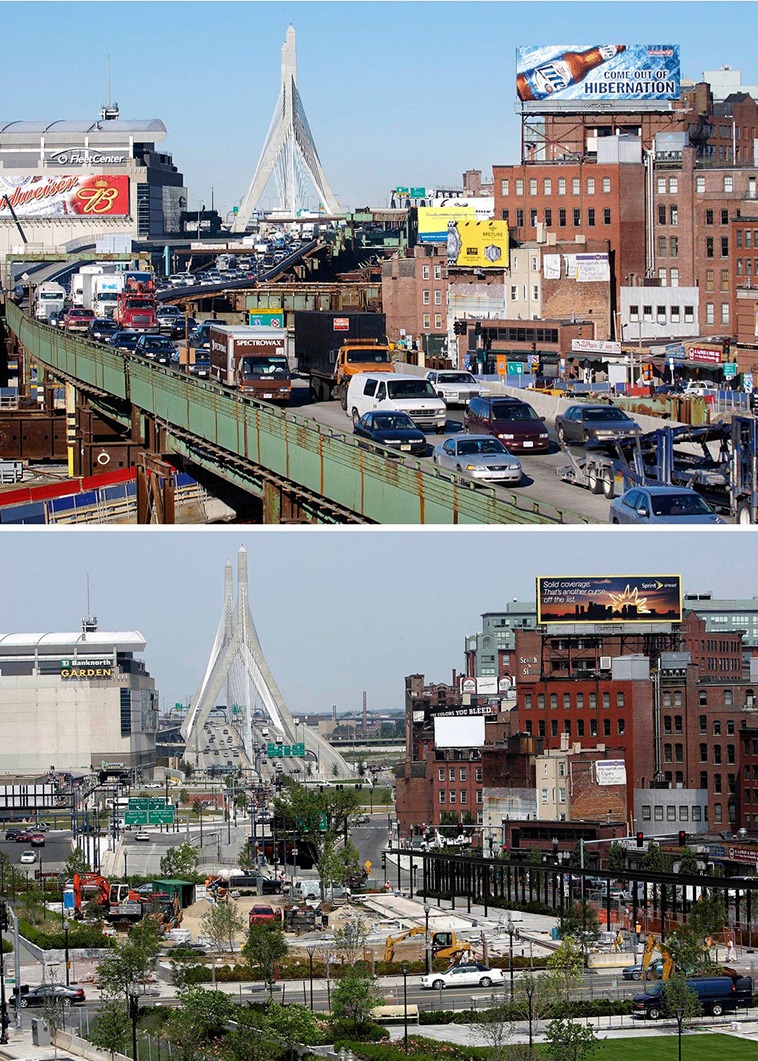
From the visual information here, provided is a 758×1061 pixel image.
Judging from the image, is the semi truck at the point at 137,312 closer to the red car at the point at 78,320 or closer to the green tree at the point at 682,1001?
the red car at the point at 78,320

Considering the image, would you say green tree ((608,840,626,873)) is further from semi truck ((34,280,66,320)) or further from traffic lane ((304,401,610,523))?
semi truck ((34,280,66,320))

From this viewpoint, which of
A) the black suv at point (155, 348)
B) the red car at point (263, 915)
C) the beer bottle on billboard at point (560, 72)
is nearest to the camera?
the red car at point (263, 915)

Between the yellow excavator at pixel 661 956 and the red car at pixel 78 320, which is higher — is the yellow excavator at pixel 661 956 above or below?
below

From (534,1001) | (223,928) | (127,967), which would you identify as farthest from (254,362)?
(534,1001)

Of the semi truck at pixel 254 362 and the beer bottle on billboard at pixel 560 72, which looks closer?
the semi truck at pixel 254 362

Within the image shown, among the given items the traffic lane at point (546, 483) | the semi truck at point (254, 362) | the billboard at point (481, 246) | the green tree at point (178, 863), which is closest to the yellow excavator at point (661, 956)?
the traffic lane at point (546, 483)

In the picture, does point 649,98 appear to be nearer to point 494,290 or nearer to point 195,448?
point 494,290

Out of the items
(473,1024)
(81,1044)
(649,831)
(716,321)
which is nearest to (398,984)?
(473,1024)
